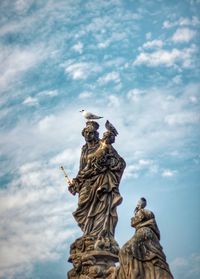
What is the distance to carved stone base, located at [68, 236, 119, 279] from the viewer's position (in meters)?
15.4

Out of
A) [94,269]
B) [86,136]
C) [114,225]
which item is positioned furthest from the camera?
[86,136]

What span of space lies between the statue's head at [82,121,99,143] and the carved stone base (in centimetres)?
309

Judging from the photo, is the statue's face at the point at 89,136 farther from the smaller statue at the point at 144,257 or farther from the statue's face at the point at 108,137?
the smaller statue at the point at 144,257

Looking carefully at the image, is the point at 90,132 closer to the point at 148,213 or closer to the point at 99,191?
the point at 99,191

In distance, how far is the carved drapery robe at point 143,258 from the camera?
12.4 m

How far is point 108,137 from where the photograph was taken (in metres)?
17.3

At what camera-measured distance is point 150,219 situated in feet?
43.8

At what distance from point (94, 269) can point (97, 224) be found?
1.62 m

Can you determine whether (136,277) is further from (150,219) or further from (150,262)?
(150,219)

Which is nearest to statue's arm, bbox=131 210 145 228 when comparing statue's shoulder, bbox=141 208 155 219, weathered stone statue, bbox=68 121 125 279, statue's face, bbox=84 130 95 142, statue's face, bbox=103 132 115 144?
statue's shoulder, bbox=141 208 155 219

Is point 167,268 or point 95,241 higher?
point 95,241

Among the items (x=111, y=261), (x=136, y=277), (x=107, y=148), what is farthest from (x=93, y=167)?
(x=136, y=277)

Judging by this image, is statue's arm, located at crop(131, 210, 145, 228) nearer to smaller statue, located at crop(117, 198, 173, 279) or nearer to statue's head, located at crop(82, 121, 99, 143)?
smaller statue, located at crop(117, 198, 173, 279)

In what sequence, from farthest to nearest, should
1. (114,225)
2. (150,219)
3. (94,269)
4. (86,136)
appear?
(86,136) < (114,225) < (94,269) < (150,219)
